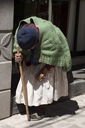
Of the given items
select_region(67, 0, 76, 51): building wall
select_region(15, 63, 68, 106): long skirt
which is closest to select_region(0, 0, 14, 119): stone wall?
select_region(15, 63, 68, 106): long skirt

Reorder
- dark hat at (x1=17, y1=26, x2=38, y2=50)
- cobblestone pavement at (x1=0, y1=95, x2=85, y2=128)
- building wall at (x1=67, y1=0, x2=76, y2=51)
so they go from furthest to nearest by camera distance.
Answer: building wall at (x1=67, y1=0, x2=76, y2=51) → cobblestone pavement at (x1=0, y1=95, x2=85, y2=128) → dark hat at (x1=17, y1=26, x2=38, y2=50)

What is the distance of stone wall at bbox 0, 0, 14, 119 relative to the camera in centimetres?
478

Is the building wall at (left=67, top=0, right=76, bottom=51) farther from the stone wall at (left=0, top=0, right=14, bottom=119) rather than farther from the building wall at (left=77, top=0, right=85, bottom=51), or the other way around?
the stone wall at (left=0, top=0, right=14, bottom=119)

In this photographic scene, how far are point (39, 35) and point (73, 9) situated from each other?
15.1 feet

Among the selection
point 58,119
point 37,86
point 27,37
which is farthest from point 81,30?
point 27,37

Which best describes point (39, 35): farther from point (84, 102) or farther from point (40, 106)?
point (84, 102)

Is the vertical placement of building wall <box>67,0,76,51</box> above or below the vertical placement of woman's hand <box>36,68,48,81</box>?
above

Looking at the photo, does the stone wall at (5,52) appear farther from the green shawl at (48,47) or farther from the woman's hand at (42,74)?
the woman's hand at (42,74)

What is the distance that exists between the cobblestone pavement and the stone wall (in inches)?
10.3

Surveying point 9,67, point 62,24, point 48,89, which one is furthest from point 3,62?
point 62,24

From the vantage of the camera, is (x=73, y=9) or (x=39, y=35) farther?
(x=73, y=9)

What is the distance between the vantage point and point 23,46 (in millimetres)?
4504

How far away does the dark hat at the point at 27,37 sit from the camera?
14.4 ft

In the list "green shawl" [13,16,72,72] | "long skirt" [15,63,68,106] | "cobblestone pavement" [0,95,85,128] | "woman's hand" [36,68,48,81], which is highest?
"green shawl" [13,16,72,72]
